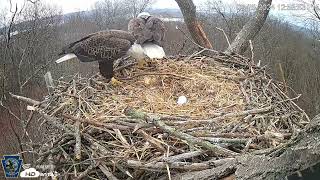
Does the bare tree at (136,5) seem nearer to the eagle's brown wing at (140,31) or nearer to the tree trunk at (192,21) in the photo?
the tree trunk at (192,21)

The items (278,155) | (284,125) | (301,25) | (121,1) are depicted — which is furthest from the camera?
(121,1)

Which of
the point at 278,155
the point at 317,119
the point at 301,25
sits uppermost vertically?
the point at 317,119

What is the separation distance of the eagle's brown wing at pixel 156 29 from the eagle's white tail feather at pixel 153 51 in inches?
2.9

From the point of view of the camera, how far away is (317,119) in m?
1.41

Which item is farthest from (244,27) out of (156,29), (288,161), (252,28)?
(288,161)

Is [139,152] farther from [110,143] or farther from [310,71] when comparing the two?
[310,71]

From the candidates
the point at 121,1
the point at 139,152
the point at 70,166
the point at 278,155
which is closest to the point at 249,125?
the point at 139,152

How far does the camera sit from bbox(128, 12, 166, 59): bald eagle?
3.91 metres

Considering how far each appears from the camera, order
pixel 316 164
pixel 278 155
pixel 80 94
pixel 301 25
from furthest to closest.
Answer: pixel 301 25 → pixel 80 94 → pixel 278 155 → pixel 316 164

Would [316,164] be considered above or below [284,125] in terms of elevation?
above

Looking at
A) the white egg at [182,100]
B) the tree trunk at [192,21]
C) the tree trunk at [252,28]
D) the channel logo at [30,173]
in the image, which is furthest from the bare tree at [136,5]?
the channel logo at [30,173]

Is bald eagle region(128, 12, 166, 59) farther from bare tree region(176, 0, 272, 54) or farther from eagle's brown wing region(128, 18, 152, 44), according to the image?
bare tree region(176, 0, 272, 54)

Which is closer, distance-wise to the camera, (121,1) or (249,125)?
(249,125)

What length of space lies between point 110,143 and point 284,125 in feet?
4.19
